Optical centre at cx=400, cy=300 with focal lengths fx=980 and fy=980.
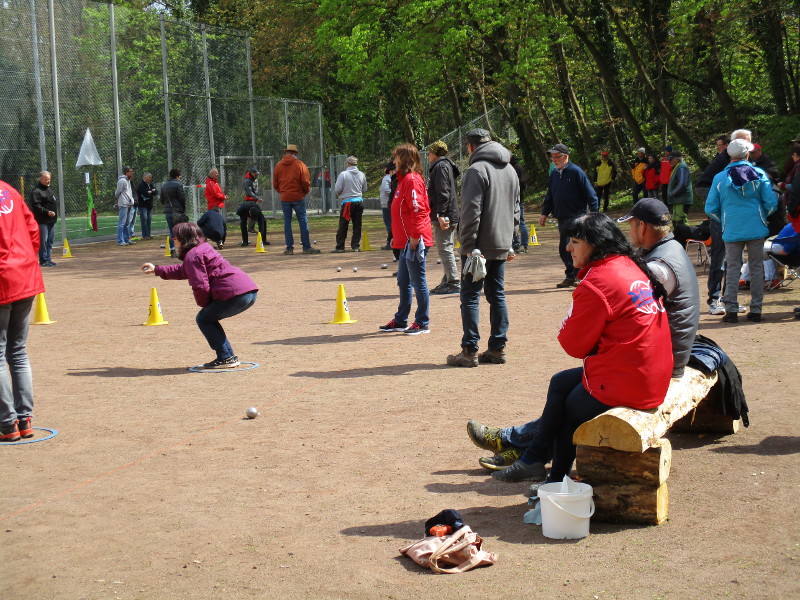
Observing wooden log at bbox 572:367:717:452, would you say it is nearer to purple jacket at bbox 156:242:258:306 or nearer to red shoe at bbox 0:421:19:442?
red shoe at bbox 0:421:19:442

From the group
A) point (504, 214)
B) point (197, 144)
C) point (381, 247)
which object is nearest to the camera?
point (504, 214)

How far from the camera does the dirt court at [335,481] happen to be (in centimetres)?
449

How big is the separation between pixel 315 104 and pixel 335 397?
2991 cm

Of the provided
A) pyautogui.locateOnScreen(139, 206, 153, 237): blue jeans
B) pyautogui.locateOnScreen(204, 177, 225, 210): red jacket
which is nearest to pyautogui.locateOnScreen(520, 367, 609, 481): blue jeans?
pyautogui.locateOnScreen(204, 177, 225, 210): red jacket

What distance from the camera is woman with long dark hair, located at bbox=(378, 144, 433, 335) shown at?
35.6 ft

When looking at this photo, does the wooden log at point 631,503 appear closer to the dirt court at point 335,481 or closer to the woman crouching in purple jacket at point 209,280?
the dirt court at point 335,481

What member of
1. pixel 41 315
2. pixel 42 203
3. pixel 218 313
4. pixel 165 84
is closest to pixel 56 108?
pixel 165 84

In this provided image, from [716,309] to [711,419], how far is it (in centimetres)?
535

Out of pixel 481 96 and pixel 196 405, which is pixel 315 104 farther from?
pixel 196 405

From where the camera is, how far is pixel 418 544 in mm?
4672

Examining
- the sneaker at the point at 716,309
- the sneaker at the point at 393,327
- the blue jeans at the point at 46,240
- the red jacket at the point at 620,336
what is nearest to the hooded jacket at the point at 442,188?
the sneaker at the point at 393,327

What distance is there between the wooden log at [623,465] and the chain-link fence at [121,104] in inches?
888

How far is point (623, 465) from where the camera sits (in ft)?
16.7

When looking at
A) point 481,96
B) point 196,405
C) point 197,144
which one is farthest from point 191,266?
point 481,96
